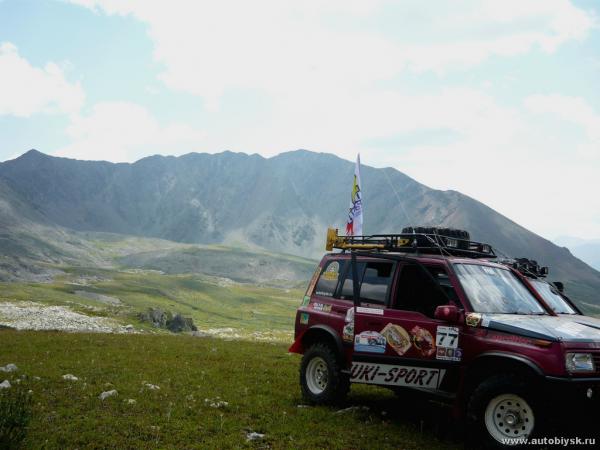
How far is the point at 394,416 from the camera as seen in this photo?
10219 millimetres

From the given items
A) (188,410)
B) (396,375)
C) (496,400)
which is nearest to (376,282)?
(396,375)

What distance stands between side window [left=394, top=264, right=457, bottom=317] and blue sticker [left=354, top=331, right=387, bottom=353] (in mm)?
682

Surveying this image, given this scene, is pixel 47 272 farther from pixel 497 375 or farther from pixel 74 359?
pixel 497 375

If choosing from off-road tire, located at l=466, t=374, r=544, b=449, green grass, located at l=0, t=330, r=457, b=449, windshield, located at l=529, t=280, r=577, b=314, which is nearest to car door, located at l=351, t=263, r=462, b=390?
off-road tire, located at l=466, t=374, r=544, b=449

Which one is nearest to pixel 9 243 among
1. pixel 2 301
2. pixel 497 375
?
pixel 2 301

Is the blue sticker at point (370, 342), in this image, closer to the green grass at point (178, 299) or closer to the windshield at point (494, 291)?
the windshield at point (494, 291)

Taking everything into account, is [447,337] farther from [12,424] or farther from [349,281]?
[12,424]

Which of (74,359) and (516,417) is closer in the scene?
(516,417)

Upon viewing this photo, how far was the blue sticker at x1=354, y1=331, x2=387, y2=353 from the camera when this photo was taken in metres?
9.77

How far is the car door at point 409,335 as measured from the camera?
8.98m

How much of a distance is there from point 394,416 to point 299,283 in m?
183

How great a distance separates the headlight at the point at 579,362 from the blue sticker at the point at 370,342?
10.4ft

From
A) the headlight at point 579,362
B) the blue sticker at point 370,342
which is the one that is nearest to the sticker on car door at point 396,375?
the blue sticker at point 370,342

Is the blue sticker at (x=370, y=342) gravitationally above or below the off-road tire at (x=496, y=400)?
above
